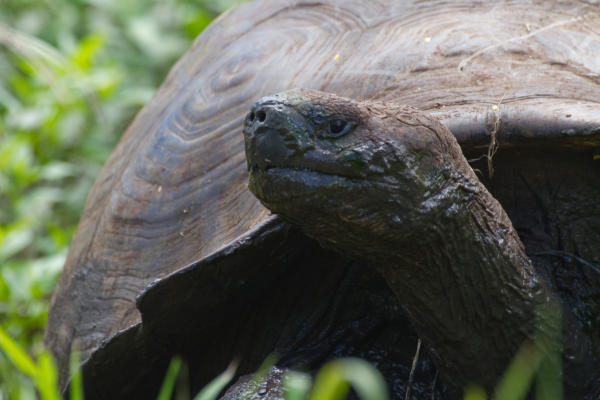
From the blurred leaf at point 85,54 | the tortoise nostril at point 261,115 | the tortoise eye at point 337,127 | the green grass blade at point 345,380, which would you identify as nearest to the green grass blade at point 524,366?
the green grass blade at point 345,380

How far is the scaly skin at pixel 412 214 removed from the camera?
191cm

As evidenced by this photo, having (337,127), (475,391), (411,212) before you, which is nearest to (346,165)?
(337,127)

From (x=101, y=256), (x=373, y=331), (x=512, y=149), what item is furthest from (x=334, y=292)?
(x=101, y=256)

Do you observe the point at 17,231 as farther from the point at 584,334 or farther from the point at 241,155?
the point at 584,334

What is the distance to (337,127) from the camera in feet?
6.40

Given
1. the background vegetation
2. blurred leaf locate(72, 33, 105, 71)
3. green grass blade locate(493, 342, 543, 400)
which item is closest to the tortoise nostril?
the background vegetation

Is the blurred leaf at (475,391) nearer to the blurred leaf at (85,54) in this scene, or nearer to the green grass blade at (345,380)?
the green grass blade at (345,380)

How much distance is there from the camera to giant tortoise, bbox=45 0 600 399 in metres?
1.98

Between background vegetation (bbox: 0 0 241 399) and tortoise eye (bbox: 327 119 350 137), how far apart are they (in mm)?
810

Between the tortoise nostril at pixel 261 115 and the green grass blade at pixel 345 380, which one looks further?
the tortoise nostril at pixel 261 115

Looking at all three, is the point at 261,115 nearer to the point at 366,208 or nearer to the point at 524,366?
the point at 366,208

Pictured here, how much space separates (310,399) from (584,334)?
2.62ft

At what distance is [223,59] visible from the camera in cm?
309

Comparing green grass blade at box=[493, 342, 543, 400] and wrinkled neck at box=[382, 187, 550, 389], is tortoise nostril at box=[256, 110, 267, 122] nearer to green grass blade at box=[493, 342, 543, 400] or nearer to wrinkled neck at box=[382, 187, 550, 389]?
wrinkled neck at box=[382, 187, 550, 389]
